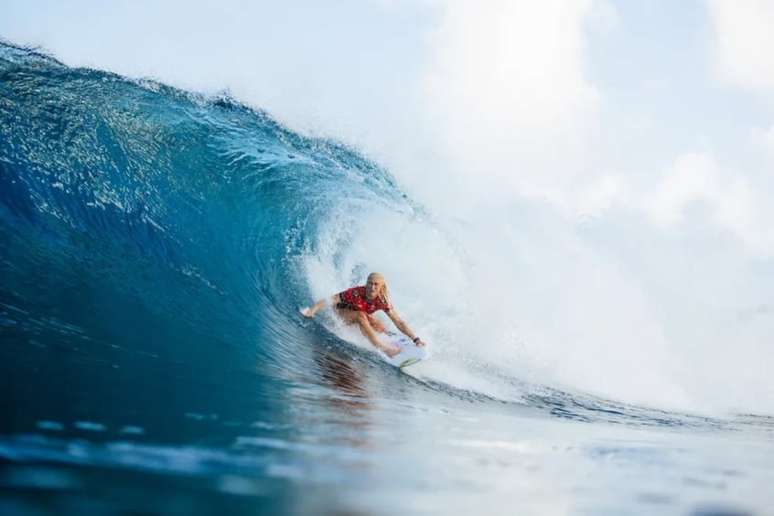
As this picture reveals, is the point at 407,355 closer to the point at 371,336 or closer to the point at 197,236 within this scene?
the point at 371,336

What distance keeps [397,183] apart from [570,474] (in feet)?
32.6

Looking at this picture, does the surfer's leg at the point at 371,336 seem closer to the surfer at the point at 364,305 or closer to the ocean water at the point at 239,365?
the surfer at the point at 364,305

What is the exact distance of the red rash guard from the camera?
7.00m

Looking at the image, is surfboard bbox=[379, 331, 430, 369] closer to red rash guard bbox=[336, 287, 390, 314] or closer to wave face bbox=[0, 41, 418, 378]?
red rash guard bbox=[336, 287, 390, 314]

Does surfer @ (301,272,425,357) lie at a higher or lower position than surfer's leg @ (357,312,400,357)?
higher

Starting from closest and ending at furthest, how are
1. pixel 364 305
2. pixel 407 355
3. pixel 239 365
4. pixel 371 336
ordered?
pixel 239 365, pixel 407 355, pixel 371 336, pixel 364 305

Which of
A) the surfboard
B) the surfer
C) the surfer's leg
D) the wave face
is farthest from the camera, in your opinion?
the surfer

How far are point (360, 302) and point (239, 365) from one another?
2956 millimetres

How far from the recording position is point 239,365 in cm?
418

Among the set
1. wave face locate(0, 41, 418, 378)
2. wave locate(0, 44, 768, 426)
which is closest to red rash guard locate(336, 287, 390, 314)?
wave locate(0, 44, 768, 426)

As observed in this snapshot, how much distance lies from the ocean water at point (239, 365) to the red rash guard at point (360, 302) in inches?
16.9

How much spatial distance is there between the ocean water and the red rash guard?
0.43m

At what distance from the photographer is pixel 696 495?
1729 mm

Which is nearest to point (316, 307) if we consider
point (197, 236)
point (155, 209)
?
point (197, 236)
